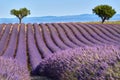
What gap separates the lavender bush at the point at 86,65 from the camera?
7644 millimetres

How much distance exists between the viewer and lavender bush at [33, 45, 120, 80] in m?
7.64

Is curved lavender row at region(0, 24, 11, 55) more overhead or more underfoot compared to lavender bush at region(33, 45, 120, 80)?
more underfoot

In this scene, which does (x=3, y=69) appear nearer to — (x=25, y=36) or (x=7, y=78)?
(x=7, y=78)

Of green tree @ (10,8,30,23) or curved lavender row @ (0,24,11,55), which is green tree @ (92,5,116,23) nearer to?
green tree @ (10,8,30,23)

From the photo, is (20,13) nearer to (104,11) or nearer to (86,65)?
(104,11)

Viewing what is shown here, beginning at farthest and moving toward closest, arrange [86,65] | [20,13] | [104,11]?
[20,13]
[104,11]
[86,65]

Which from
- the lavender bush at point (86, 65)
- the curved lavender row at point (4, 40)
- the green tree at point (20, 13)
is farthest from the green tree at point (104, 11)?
the lavender bush at point (86, 65)

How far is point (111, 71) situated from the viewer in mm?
7480

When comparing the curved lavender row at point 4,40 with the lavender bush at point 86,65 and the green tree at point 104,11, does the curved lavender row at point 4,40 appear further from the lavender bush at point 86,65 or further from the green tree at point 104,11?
the green tree at point 104,11

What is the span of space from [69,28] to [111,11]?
26684 millimetres

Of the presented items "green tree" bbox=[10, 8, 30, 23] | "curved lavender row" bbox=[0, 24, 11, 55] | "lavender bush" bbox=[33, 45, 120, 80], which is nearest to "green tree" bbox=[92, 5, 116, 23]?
"green tree" bbox=[10, 8, 30, 23]

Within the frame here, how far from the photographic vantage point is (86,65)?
8.43 m

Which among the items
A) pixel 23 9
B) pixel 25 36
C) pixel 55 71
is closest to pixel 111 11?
pixel 23 9

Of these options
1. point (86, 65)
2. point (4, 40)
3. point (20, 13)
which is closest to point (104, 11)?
point (20, 13)
